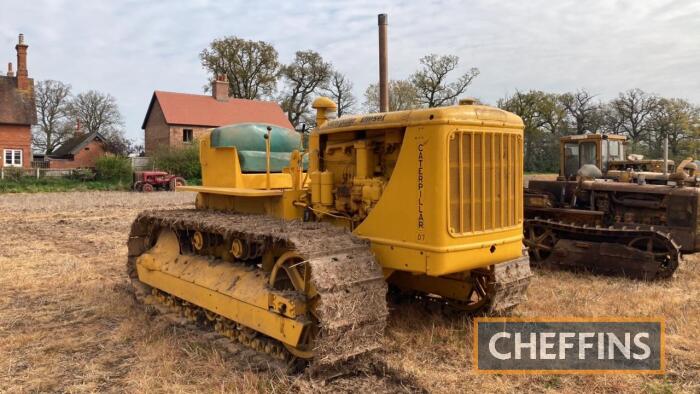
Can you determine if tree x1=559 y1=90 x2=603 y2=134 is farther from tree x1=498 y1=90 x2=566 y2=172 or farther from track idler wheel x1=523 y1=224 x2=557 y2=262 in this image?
track idler wheel x1=523 y1=224 x2=557 y2=262

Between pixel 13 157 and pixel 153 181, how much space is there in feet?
50.4

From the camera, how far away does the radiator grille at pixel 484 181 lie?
4.86 m

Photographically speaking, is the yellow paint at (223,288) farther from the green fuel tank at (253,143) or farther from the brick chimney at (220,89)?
the brick chimney at (220,89)

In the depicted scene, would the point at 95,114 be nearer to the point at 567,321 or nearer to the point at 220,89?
the point at 220,89

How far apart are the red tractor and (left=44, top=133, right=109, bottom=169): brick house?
56.8 ft

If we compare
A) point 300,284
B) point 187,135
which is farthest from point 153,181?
point 300,284

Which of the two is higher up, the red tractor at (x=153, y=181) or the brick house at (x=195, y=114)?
the brick house at (x=195, y=114)

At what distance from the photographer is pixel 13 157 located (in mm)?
40969

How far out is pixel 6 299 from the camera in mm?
7879

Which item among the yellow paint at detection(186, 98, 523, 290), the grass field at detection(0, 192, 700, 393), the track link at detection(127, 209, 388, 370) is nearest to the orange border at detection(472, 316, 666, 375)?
the grass field at detection(0, 192, 700, 393)

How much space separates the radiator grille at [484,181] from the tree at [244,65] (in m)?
47.3

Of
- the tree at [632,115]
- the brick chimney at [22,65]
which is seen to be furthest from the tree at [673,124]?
the brick chimney at [22,65]

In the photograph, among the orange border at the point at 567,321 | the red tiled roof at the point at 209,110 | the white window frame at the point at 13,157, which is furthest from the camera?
the red tiled roof at the point at 209,110

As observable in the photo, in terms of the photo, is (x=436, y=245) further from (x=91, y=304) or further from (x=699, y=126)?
(x=699, y=126)
